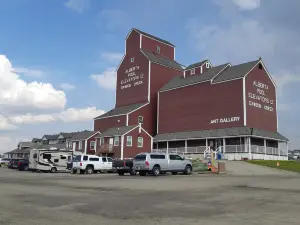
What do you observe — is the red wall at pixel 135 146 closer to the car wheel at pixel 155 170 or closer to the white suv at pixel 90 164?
the white suv at pixel 90 164

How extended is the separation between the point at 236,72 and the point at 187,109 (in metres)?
9.79

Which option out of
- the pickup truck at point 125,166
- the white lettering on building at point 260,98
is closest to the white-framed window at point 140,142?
the white lettering on building at point 260,98

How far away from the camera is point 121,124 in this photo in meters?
60.6

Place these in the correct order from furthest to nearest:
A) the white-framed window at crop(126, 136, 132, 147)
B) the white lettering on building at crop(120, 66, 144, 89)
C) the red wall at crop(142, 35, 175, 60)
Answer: the red wall at crop(142, 35, 175, 60), the white lettering on building at crop(120, 66, 144, 89), the white-framed window at crop(126, 136, 132, 147)

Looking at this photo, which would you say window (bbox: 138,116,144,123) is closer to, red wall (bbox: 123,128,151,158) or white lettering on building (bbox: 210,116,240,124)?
red wall (bbox: 123,128,151,158)

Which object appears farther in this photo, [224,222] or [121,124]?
[121,124]

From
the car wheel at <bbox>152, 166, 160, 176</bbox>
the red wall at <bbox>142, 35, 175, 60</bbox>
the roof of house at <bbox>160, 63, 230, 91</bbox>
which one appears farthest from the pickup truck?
the red wall at <bbox>142, 35, 175, 60</bbox>

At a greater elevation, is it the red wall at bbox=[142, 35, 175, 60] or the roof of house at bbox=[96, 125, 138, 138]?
the red wall at bbox=[142, 35, 175, 60]

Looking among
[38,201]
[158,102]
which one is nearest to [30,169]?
[158,102]

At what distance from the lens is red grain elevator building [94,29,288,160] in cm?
4884

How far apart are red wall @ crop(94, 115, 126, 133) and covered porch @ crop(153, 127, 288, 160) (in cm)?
853

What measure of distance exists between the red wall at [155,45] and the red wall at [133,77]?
1450mm

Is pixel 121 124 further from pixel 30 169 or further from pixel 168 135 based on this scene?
pixel 30 169

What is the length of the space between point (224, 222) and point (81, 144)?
55.2 metres
